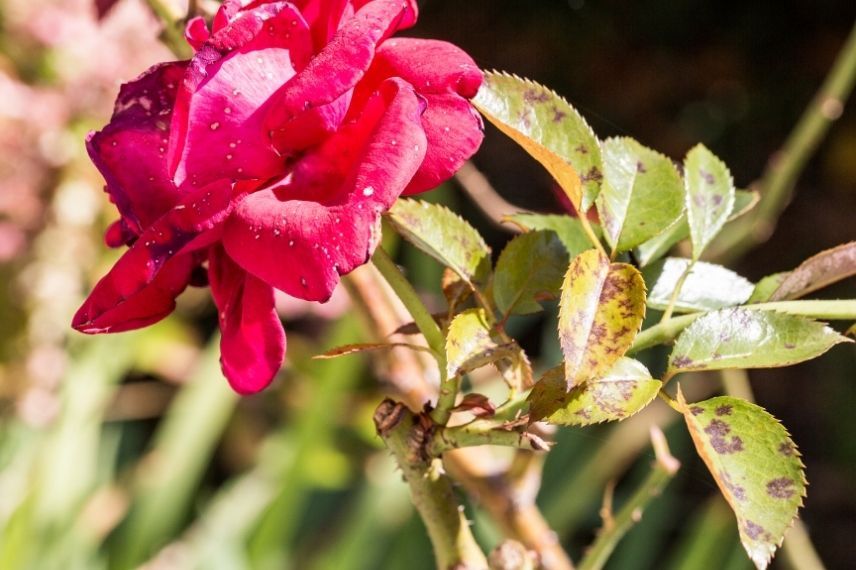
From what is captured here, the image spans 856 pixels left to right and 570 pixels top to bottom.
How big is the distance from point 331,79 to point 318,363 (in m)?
1.23

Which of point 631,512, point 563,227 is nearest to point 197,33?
point 563,227

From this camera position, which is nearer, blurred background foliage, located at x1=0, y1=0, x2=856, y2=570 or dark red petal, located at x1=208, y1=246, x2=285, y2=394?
dark red petal, located at x1=208, y1=246, x2=285, y2=394

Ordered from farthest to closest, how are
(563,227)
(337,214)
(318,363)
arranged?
(318,363) → (563,227) → (337,214)

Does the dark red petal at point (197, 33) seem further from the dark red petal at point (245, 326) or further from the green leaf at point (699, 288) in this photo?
the green leaf at point (699, 288)

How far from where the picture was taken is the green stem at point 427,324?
12.9 inches

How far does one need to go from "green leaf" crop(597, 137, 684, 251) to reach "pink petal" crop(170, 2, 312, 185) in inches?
4.5

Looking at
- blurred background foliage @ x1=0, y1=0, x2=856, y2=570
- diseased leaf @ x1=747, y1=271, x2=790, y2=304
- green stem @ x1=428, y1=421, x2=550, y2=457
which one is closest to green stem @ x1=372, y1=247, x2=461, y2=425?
green stem @ x1=428, y1=421, x2=550, y2=457

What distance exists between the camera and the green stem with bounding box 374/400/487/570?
348 millimetres

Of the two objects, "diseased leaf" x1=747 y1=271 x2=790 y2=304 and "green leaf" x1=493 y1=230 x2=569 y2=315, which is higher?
"diseased leaf" x1=747 y1=271 x2=790 y2=304

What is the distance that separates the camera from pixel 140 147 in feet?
1.12

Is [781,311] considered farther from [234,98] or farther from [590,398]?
[234,98]

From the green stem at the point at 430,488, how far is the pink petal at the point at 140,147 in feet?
0.33

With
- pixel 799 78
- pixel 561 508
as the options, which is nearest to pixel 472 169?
pixel 561 508

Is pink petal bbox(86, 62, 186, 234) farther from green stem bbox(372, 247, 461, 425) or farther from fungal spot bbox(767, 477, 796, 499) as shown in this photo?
fungal spot bbox(767, 477, 796, 499)
